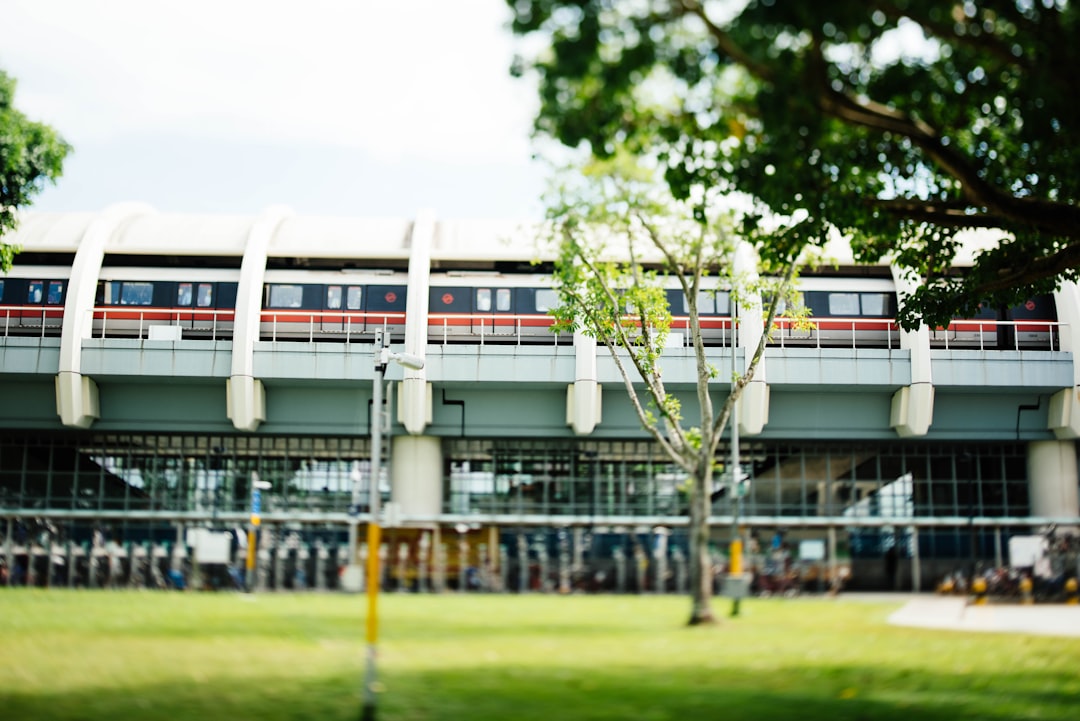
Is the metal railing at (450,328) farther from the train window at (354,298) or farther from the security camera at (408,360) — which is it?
the security camera at (408,360)

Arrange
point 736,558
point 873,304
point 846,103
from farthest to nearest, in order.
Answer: point 873,304, point 736,558, point 846,103

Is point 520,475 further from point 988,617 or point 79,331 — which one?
point 988,617

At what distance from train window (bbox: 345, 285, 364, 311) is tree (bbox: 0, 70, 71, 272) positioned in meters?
11.1

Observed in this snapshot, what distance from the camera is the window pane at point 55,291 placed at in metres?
36.6

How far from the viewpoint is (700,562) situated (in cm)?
1920

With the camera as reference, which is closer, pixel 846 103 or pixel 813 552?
pixel 846 103

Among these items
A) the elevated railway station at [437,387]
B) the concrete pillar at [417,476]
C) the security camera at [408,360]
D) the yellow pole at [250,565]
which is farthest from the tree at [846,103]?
the concrete pillar at [417,476]

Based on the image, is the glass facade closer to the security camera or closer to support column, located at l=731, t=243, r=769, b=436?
support column, located at l=731, t=243, r=769, b=436

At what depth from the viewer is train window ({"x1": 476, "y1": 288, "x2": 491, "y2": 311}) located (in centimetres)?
3678

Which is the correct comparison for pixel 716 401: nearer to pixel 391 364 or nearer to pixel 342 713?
pixel 391 364

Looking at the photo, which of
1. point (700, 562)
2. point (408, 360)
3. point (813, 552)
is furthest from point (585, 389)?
point (700, 562)

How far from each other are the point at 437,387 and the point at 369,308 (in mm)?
3660

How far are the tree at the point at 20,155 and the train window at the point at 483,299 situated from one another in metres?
14.0

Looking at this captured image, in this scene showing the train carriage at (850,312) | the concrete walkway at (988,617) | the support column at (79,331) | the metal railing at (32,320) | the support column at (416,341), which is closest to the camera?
the concrete walkway at (988,617)
